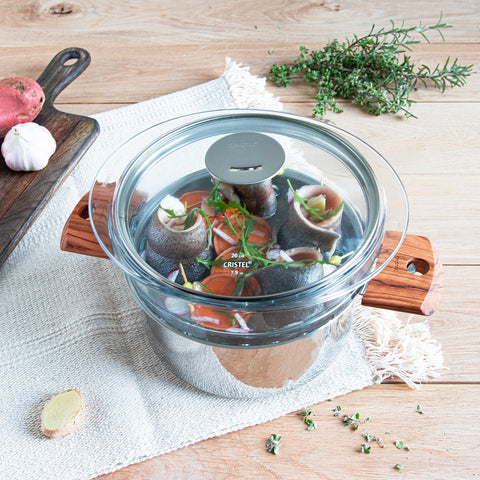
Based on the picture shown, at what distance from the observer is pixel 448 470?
2.62ft

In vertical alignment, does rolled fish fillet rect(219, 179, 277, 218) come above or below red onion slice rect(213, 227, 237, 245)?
above

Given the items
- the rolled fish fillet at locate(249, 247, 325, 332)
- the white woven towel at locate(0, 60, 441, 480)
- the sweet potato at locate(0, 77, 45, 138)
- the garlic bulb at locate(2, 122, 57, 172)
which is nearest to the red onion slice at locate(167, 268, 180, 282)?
the rolled fish fillet at locate(249, 247, 325, 332)

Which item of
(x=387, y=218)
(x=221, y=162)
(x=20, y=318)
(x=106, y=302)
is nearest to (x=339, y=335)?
(x=387, y=218)

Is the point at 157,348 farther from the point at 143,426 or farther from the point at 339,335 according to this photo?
the point at 339,335

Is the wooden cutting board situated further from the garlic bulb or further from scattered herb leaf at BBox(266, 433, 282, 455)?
scattered herb leaf at BBox(266, 433, 282, 455)

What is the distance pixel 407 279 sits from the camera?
770 mm

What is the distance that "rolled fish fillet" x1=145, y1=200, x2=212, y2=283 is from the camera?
0.76m

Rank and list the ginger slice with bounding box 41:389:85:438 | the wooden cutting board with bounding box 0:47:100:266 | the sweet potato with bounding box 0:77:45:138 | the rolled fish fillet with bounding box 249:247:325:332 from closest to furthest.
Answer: the rolled fish fillet with bounding box 249:247:325:332, the ginger slice with bounding box 41:389:85:438, the wooden cutting board with bounding box 0:47:100:266, the sweet potato with bounding box 0:77:45:138

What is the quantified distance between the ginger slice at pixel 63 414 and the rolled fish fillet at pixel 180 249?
0.81 feet

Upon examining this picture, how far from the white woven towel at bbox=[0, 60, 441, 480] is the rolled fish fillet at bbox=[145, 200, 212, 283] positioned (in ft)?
0.74

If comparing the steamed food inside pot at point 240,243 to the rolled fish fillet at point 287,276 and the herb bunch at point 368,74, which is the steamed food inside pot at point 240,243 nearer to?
the rolled fish fillet at point 287,276

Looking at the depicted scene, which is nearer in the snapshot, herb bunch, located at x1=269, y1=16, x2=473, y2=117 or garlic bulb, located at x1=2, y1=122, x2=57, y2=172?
garlic bulb, located at x1=2, y1=122, x2=57, y2=172

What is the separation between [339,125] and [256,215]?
22.6 inches

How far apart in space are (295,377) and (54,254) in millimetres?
514
